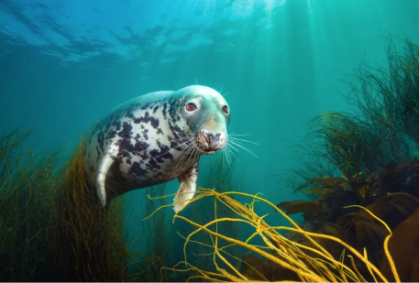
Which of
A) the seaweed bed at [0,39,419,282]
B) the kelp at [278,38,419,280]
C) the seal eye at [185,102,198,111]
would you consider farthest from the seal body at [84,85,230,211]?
the kelp at [278,38,419,280]

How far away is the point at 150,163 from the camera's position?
2.88m

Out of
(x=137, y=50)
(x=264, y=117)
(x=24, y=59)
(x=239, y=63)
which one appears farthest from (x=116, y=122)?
(x=264, y=117)

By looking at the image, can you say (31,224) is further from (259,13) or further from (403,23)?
(403,23)

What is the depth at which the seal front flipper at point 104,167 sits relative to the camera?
8.81 ft

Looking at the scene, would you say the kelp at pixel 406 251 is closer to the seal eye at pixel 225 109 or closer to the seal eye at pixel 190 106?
the seal eye at pixel 225 109

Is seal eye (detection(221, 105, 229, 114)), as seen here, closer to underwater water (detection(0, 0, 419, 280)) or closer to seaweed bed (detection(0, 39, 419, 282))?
seaweed bed (detection(0, 39, 419, 282))

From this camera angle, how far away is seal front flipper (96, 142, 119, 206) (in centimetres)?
269

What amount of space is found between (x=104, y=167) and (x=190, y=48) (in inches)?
891

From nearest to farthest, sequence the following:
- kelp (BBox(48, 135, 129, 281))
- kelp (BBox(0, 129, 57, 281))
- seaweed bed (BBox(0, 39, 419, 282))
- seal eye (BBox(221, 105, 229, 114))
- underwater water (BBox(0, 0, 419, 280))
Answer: seaweed bed (BBox(0, 39, 419, 282)) → seal eye (BBox(221, 105, 229, 114)) → kelp (BBox(48, 135, 129, 281)) → kelp (BBox(0, 129, 57, 281)) → underwater water (BBox(0, 0, 419, 280))

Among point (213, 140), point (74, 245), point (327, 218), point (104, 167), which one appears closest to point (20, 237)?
point (74, 245)

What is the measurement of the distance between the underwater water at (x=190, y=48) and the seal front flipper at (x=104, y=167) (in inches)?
131

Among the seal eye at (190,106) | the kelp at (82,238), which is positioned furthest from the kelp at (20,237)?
the seal eye at (190,106)

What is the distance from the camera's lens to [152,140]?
286 centimetres

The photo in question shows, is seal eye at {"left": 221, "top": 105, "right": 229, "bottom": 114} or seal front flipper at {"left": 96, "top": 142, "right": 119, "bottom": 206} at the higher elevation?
seal eye at {"left": 221, "top": 105, "right": 229, "bottom": 114}
